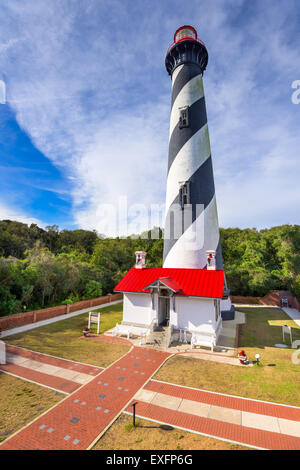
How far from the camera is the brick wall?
17531 mm

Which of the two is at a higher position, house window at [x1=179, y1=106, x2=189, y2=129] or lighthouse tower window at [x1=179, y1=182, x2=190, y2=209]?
house window at [x1=179, y1=106, x2=189, y2=129]

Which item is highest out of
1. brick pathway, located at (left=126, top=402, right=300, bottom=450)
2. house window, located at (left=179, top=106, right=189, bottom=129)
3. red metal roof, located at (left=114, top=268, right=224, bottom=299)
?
house window, located at (left=179, top=106, right=189, bottom=129)

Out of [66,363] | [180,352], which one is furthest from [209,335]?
[66,363]

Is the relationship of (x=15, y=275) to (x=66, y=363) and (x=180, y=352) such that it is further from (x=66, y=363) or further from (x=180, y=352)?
(x=180, y=352)

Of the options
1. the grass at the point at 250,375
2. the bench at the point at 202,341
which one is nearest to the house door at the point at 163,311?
the bench at the point at 202,341

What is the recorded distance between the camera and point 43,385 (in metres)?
10.3

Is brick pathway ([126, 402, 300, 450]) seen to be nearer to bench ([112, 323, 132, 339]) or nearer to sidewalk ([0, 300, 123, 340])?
bench ([112, 323, 132, 339])

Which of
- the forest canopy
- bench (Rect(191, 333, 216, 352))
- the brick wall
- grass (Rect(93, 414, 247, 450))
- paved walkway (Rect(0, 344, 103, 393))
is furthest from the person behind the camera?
the forest canopy

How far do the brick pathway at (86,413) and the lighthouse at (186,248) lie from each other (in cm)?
467

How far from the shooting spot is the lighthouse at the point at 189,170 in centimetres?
2033

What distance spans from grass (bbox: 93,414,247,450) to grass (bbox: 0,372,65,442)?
9.50 feet

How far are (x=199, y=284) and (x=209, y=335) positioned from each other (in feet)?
11.2

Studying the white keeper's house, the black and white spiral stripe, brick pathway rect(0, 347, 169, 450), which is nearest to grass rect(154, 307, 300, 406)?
brick pathway rect(0, 347, 169, 450)

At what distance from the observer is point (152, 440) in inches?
275
